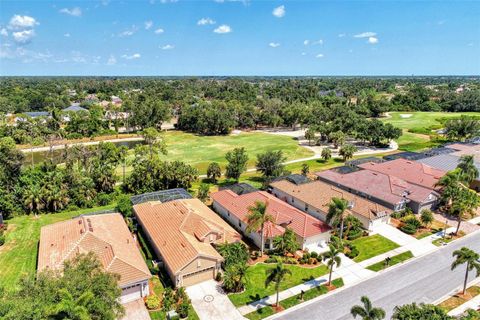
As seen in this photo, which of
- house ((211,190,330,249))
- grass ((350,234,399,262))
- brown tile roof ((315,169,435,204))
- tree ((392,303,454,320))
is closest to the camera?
tree ((392,303,454,320))

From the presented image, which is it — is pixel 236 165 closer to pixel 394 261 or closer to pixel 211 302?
pixel 394 261

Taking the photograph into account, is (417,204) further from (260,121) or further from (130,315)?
(260,121)

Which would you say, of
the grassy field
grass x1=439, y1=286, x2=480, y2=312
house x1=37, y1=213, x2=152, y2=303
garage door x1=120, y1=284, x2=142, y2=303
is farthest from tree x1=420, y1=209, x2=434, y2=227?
the grassy field

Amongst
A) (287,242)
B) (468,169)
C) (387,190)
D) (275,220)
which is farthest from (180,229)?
(468,169)

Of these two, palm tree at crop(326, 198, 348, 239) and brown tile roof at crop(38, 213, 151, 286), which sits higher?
palm tree at crop(326, 198, 348, 239)

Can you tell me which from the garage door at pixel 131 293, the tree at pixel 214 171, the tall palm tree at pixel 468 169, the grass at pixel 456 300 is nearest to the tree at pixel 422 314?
the grass at pixel 456 300

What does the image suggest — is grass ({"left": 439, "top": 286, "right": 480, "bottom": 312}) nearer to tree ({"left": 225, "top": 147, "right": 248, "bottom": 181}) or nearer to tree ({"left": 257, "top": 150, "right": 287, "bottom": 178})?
tree ({"left": 257, "top": 150, "right": 287, "bottom": 178})
